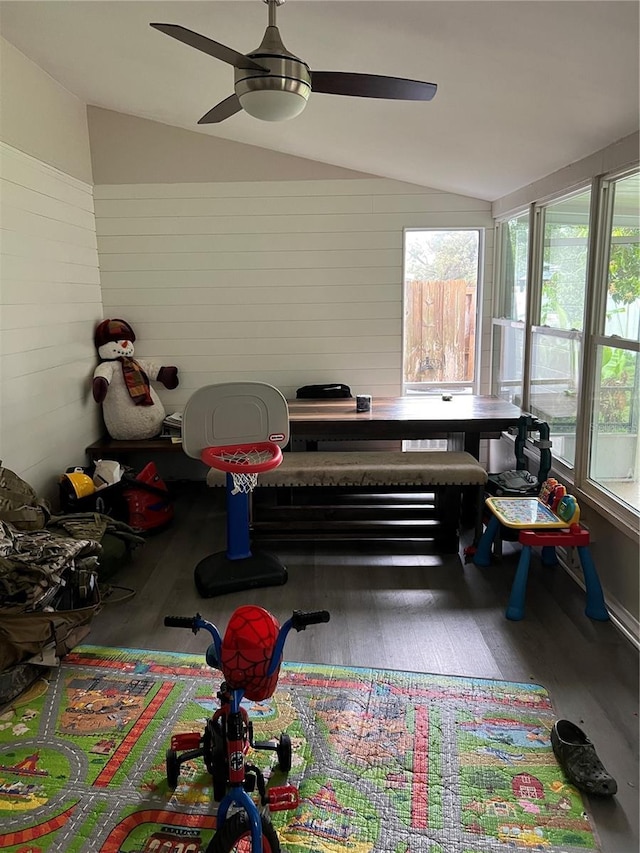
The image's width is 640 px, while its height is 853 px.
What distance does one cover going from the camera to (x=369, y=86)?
2.13m

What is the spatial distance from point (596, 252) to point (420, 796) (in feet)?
8.19

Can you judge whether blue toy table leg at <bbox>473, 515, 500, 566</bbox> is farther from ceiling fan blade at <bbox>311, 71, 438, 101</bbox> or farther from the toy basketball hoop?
ceiling fan blade at <bbox>311, 71, 438, 101</bbox>

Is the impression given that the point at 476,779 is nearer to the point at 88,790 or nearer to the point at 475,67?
the point at 88,790

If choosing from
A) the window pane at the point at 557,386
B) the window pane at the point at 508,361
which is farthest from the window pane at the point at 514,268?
the window pane at the point at 557,386

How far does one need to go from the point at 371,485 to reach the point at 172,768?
6.42 feet

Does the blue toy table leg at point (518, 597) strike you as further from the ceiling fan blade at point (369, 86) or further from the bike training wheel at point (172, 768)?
the ceiling fan blade at point (369, 86)

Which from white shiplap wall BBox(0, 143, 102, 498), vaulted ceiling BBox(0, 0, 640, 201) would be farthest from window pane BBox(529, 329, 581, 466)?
white shiplap wall BBox(0, 143, 102, 498)

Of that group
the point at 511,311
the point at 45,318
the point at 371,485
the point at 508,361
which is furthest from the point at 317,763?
the point at 511,311

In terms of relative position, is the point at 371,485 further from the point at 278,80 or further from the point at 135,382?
the point at 278,80

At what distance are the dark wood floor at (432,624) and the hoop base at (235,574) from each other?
5cm

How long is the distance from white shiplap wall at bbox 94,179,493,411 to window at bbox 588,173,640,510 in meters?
1.89

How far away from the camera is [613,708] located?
232 centimetres

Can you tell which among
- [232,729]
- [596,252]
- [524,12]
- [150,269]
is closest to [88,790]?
[232,729]

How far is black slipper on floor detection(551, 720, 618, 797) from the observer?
194cm
